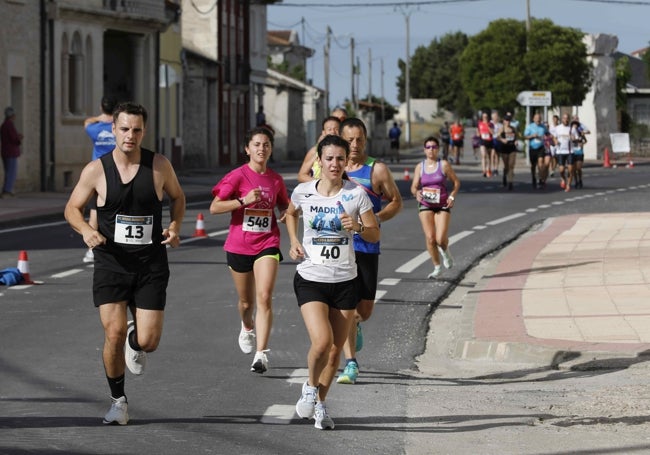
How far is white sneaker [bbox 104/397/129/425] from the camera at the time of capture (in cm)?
828

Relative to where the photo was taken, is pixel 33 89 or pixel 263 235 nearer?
pixel 263 235

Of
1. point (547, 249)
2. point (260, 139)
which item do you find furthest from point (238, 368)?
point (547, 249)

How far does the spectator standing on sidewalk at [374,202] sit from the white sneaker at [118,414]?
2063mm

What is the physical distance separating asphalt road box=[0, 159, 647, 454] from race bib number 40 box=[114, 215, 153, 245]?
0.98 meters

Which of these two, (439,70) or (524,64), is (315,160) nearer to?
(524,64)

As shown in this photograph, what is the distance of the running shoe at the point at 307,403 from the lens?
843 cm

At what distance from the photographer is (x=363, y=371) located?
34.8ft

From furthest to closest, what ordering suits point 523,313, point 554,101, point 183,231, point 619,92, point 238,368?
point 619,92 → point 554,101 → point 183,231 → point 523,313 → point 238,368

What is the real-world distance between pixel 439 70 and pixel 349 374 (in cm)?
14695

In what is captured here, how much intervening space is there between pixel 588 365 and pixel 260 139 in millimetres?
2743

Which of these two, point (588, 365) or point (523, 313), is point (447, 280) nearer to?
point (523, 313)

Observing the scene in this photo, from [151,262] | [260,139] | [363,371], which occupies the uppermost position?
[260,139]

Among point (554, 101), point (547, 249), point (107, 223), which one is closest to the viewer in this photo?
point (107, 223)

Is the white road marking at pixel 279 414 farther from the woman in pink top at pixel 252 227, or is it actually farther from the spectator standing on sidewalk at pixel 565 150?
the spectator standing on sidewalk at pixel 565 150
